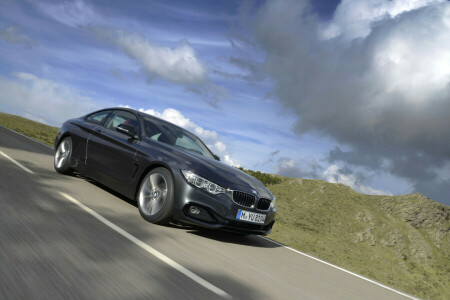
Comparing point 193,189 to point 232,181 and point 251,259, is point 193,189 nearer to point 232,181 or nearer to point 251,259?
point 232,181

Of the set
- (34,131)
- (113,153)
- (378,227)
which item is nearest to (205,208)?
(113,153)

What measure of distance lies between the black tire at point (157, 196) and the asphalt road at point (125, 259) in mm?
172

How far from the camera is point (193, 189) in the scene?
5211mm

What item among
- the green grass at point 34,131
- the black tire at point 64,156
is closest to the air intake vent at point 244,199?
the black tire at point 64,156

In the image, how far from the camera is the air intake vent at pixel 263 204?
568 centimetres

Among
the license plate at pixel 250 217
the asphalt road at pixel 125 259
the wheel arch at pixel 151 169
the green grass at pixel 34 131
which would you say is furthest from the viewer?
the green grass at pixel 34 131

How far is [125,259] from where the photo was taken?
371 centimetres

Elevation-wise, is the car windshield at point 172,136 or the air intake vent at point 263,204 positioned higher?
the car windshield at point 172,136

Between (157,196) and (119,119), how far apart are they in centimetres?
223

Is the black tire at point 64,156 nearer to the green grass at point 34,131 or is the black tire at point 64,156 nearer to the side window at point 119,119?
the side window at point 119,119

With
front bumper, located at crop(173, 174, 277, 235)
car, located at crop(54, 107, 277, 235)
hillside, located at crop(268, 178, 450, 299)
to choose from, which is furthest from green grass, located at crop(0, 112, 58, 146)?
front bumper, located at crop(173, 174, 277, 235)

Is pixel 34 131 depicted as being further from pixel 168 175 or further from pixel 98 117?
pixel 168 175

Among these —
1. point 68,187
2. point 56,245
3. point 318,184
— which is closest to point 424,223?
point 318,184

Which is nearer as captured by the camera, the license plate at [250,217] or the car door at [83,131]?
the license plate at [250,217]
